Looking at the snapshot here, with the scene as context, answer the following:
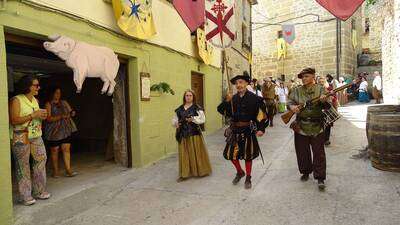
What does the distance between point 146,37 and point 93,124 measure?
11.4 ft

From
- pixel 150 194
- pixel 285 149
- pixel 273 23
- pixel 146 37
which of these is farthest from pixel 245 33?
pixel 150 194

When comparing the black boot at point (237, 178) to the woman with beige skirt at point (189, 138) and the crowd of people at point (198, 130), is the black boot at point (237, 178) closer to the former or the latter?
the crowd of people at point (198, 130)

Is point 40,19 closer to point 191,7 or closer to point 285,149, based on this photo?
point 191,7

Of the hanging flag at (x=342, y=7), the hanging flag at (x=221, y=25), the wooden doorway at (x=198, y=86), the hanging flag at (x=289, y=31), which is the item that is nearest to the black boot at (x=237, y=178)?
the hanging flag at (x=342, y=7)

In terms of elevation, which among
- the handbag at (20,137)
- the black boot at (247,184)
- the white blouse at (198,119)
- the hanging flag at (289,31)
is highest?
the hanging flag at (289,31)

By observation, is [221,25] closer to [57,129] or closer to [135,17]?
[135,17]

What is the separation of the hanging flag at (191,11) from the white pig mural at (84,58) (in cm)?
155

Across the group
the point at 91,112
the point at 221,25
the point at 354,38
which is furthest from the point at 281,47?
Answer: the point at 91,112

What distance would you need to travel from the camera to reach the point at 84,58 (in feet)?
16.0

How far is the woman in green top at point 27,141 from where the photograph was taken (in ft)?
13.8

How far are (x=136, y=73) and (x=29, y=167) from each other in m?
2.73

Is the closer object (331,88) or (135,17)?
(135,17)

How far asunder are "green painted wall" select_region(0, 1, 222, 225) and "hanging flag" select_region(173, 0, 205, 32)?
99 cm

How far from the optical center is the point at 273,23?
2380cm
